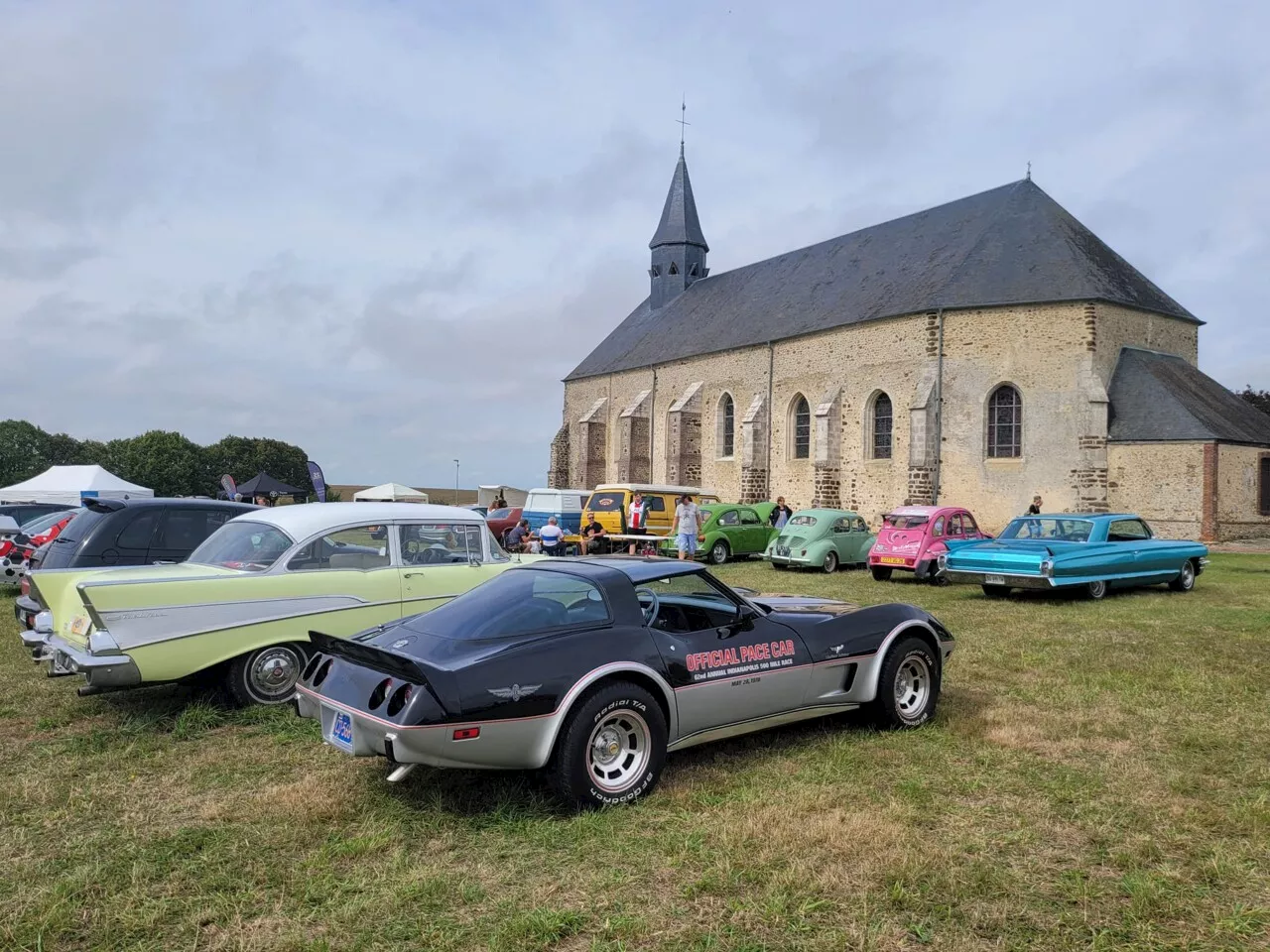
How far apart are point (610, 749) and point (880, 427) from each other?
24918mm

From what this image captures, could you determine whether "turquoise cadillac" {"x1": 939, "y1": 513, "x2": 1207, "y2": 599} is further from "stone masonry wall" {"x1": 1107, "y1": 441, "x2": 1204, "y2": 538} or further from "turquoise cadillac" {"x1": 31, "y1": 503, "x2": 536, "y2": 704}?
"stone masonry wall" {"x1": 1107, "y1": 441, "x2": 1204, "y2": 538}

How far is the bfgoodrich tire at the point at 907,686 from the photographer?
18.5 feet

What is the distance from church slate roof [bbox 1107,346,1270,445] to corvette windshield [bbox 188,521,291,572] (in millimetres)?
22644

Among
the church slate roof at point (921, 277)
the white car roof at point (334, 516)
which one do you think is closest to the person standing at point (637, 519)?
the church slate roof at point (921, 277)

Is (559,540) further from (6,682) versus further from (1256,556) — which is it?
(1256,556)

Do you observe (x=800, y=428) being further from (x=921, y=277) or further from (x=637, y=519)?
(x=637, y=519)

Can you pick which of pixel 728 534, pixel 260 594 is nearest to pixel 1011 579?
pixel 728 534

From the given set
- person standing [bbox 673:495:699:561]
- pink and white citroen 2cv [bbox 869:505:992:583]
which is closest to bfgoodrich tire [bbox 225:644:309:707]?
pink and white citroen 2cv [bbox 869:505:992:583]

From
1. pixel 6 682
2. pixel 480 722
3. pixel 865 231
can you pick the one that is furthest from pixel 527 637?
pixel 865 231

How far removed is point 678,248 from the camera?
4209 cm

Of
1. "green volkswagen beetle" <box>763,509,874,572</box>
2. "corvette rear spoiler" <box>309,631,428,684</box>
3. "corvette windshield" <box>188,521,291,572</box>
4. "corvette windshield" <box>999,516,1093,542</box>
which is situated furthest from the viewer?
"green volkswagen beetle" <box>763,509,874,572</box>

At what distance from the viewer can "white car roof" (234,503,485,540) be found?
682cm

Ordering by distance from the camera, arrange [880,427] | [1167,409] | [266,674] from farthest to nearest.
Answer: [880,427], [1167,409], [266,674]

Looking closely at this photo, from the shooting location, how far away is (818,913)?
3.34 meters
